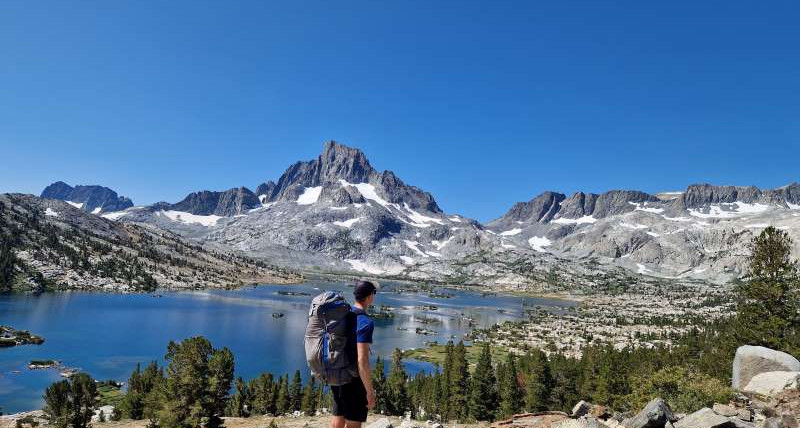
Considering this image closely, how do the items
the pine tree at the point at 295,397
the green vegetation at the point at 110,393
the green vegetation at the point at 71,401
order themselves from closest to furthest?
the green vegetation at the point at 71,401 → the green vegetation at the point at 110,393 → the pine tree at the point at 295,397

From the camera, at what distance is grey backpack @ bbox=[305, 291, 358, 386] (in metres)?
9.22

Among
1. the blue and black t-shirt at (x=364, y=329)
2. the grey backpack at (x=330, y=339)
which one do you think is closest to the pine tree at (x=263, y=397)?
the grey backpack at (x=330, y=339)

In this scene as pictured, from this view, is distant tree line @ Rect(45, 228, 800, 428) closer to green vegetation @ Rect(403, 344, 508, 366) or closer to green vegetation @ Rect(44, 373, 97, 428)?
green vegetation @ Rect(44, 373, 97, 428)

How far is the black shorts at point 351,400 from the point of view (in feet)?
31.7

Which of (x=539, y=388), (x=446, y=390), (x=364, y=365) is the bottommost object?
(x=446, y=390)

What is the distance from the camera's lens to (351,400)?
32.0ft

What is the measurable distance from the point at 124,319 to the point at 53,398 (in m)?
123

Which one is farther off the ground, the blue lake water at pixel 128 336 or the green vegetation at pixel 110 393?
the blue lake water at pixel 128 336

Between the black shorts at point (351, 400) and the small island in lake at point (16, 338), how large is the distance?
14243 centimetres

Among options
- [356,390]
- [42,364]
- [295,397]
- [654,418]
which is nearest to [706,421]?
[654,418]

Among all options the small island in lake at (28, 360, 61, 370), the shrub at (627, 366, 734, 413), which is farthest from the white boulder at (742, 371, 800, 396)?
the small island in lake at (28, 360, 61, 370)

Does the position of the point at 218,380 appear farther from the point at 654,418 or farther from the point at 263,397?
the point at 654,418

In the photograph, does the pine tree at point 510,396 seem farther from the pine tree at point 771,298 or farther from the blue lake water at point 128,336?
the blue lake water at point 128,336

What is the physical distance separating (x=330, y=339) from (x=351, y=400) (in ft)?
5.07
